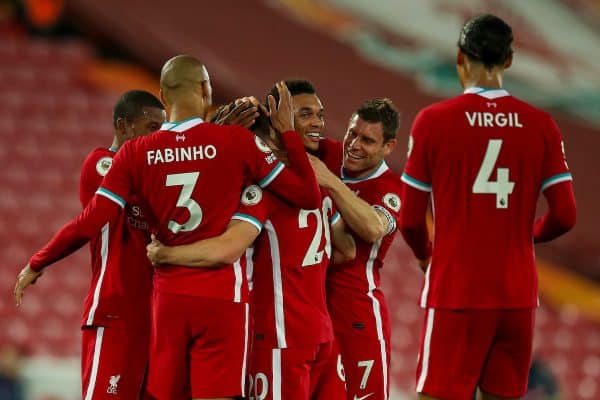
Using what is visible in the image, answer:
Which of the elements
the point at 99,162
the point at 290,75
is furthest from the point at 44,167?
the point at 99,162

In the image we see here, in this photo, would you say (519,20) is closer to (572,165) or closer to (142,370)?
(572,165)

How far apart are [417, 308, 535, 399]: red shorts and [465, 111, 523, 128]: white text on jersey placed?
0.66 m

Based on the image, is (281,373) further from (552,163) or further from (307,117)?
(552,163)

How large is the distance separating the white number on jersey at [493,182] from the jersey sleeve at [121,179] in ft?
4.28

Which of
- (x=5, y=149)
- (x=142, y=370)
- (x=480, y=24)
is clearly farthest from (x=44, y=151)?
(x=480, y=24)

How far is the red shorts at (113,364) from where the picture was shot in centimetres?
427

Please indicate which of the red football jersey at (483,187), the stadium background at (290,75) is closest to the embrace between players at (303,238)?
the red football jersey at (483,187)

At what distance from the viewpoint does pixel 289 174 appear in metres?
Answer: 3.84

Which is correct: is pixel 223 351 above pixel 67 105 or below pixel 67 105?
below

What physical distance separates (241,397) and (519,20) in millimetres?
11361

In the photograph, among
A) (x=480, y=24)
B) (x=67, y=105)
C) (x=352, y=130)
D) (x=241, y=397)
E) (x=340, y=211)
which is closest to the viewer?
(x=480, y=24)

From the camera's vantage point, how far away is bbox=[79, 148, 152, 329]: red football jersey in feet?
14.1

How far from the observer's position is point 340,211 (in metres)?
4.10

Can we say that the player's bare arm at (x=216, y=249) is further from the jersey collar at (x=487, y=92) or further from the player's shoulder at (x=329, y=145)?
the jersey collar at (x=487, y=92)
